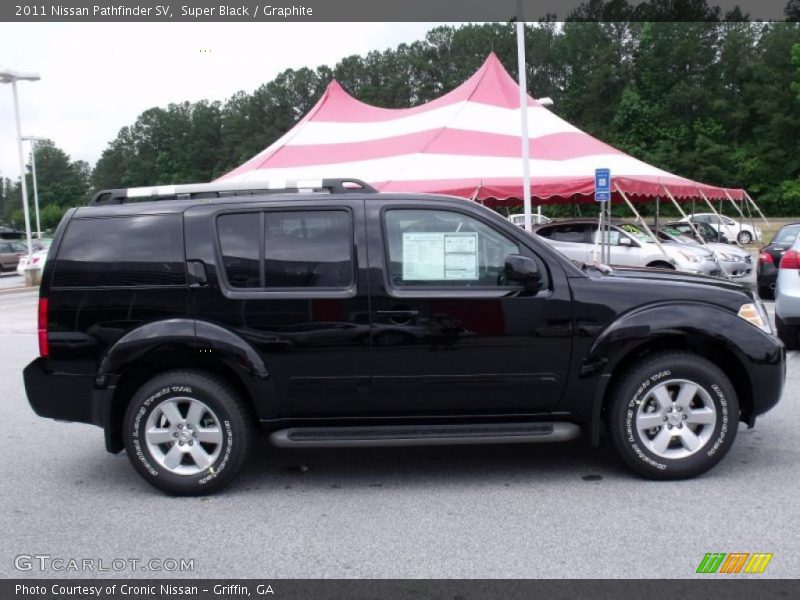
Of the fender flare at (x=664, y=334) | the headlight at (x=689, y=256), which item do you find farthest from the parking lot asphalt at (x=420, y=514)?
the headlight at (x=689, y=256)

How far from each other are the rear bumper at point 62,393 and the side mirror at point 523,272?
8.54 feet

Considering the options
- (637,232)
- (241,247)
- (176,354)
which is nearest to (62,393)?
(176,354)

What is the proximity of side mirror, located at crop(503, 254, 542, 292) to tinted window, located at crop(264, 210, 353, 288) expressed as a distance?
0.95 m

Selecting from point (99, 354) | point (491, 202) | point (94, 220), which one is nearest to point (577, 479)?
point (99, 354)

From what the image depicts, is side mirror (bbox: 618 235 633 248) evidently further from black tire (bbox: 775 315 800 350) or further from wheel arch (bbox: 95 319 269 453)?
wheel arch (bbox: 95 319 269 453)

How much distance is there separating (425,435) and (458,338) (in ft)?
2.00

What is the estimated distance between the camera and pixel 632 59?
7569 centimetres

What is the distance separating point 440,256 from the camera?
15.8ft

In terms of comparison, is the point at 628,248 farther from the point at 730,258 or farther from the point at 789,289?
the point at 789,289

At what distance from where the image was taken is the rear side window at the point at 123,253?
479 cm

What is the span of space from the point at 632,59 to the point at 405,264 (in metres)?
77.8

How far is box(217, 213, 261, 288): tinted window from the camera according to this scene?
188 inches
